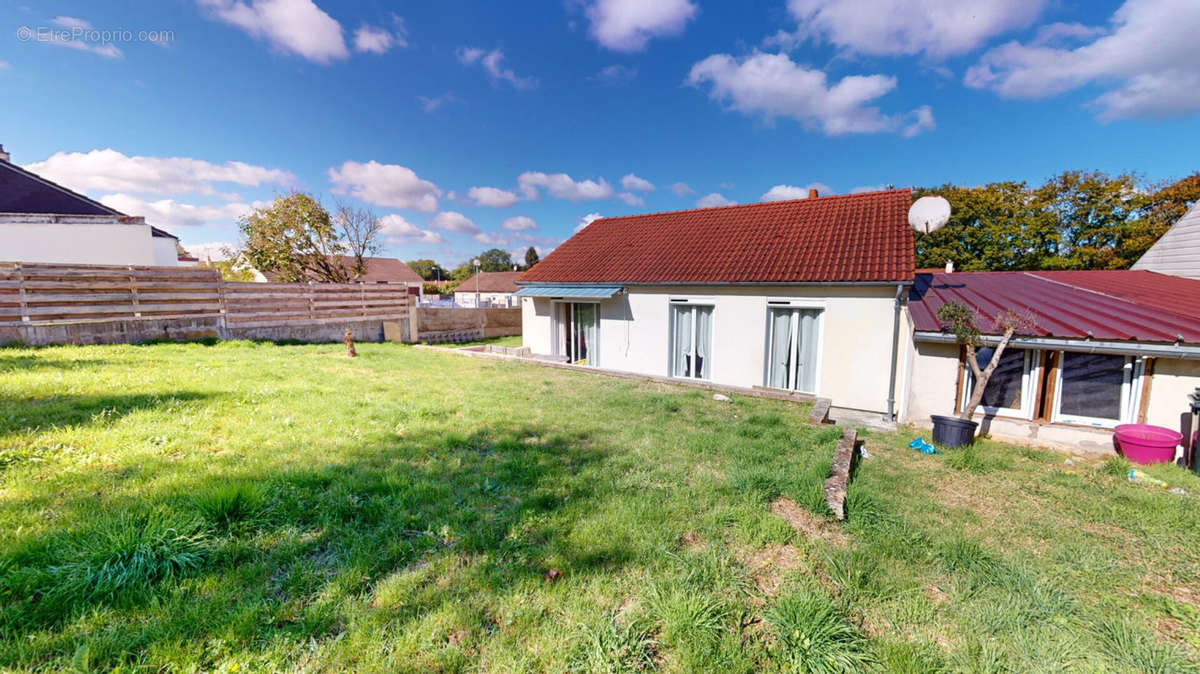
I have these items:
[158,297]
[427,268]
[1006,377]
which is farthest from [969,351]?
[427,268]

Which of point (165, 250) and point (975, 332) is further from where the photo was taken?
point (165, 250)

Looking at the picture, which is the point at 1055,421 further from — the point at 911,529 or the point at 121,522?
the point at 121,522

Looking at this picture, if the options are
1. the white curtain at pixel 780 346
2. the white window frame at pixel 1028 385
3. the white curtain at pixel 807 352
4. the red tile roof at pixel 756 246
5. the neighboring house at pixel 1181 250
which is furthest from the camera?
the neighboring house at pixel 1181 250

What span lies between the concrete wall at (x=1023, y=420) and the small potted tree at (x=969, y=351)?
410 mm

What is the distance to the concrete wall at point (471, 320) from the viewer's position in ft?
68.0

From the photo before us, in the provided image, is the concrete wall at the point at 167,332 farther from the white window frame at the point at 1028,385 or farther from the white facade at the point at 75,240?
the white window frame at the point at 1028,385

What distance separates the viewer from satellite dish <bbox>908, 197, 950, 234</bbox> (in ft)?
34.9

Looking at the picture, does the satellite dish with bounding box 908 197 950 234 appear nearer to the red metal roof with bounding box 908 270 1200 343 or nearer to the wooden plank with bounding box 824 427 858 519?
the red metal roof with bounding box 908 270 1200 343

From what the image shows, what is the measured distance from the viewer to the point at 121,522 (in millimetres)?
3156

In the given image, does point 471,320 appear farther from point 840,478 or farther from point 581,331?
point 840,478

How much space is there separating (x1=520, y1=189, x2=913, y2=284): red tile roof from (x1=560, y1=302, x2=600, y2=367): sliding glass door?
110 cm

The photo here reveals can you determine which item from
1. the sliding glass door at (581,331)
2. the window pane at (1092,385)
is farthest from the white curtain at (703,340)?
the window pane at (1092,385)

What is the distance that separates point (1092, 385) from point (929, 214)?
4970mm

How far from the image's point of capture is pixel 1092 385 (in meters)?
8.42
